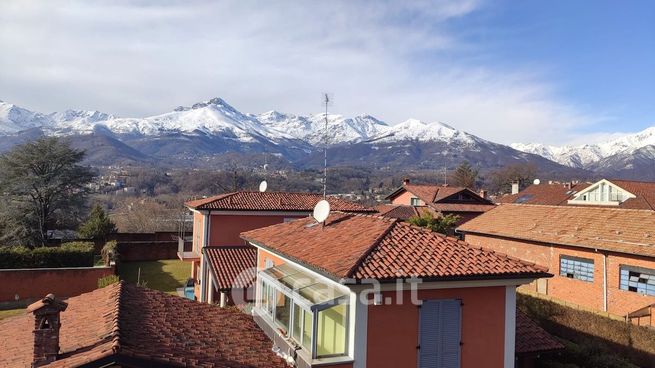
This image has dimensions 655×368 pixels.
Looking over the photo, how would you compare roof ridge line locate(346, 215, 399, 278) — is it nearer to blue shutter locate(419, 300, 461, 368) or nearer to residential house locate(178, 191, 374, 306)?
blue shutter locate(419, 300, 461, 368)

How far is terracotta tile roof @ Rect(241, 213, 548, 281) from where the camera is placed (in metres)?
7.97


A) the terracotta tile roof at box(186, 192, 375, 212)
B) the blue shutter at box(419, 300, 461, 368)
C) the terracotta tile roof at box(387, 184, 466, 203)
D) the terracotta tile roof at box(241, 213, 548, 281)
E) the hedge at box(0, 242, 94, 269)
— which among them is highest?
the terracotta tile roof at box(387, 184, 466, 203)

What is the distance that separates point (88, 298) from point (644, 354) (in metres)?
15.8

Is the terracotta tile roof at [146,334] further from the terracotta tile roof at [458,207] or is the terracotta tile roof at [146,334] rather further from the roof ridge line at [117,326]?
the terracotta tile roof at [458,207]

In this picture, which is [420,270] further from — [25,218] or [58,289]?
[25,218]

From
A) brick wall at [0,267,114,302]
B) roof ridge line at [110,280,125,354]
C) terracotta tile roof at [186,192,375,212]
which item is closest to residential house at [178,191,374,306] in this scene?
terracotta tile roof at [186,192,375,212]

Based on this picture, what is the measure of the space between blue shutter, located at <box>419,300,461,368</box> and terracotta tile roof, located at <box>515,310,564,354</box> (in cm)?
362

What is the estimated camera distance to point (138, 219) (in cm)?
5231

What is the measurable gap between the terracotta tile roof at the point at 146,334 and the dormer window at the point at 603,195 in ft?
111

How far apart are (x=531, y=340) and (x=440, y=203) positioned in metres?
32.7

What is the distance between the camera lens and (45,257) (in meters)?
23.8

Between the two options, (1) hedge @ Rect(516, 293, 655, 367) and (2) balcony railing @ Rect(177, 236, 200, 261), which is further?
(2) balcony railing @ Rect(177, 236, 200, 261)

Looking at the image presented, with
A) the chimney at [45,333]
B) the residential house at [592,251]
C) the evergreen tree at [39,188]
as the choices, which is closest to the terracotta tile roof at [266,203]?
the residential house at [592,251]

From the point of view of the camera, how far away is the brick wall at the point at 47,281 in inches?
866
